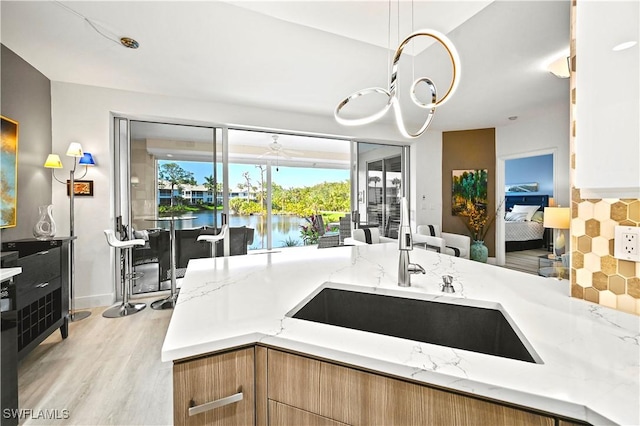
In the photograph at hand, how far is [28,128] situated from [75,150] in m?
0.39

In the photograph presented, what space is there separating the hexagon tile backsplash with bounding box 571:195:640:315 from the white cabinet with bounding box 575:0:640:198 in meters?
0.08

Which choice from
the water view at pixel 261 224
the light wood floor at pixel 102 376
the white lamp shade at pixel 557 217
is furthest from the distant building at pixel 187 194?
the white lamp shade at pixel 557 217

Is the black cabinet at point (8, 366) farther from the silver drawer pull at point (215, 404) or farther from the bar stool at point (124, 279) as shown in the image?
the silver drawer pull at point (215, 404)

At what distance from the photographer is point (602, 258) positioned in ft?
2.85

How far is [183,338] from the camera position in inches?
27.4

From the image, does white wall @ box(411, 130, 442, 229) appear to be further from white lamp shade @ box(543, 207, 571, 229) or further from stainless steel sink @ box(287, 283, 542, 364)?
stainless steel sink @ box(287, 283, 542, 364)

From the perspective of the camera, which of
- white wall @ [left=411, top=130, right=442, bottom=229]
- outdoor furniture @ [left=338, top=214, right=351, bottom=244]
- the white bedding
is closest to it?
outdoor furniture @ [left=338, top=214, right=351, bottom=244]

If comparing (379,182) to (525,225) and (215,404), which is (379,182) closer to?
(525,225)

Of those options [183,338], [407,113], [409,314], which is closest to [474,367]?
[409,314]

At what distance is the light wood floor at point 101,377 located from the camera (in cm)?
162

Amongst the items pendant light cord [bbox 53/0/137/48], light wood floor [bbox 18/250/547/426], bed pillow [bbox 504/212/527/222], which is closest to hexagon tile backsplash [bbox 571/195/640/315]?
light wood floor [bbox 18/250/547/426]

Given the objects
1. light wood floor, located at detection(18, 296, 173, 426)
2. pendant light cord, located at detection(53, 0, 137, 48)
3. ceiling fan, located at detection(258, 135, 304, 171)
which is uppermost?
pendant light cord, located at detection(53, 0, 137, 48)

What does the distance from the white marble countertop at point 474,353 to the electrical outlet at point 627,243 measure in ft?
0.57

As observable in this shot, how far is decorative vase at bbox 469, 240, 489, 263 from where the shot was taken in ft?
16.5
